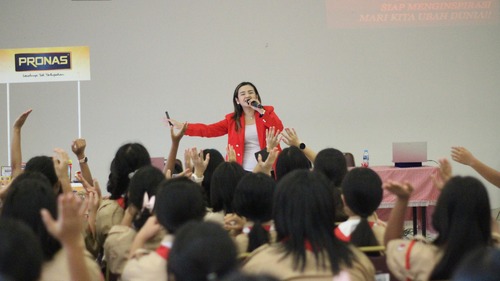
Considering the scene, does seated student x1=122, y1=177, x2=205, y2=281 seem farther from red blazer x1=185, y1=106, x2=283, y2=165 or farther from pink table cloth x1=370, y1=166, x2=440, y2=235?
pink table cloth x1=370, y1=166, x2=440, y2=235

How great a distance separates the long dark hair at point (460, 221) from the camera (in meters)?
1.69

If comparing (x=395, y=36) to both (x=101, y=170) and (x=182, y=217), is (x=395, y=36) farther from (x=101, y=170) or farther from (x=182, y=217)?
(x=182, y=217)

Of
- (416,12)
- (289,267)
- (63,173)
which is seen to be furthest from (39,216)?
(416,12)

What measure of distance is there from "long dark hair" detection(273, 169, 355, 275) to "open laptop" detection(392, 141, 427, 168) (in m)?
3.80

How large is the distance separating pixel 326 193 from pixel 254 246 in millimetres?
489

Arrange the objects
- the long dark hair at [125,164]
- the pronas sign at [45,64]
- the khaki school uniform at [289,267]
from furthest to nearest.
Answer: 1. the pronas sign at [45,64]
2. the long dark hair at [125,164]
3. the khaki school uniform at [289,267]

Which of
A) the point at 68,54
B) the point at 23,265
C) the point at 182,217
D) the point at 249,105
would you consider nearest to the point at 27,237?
the point at 23,265

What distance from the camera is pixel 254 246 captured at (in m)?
2.15

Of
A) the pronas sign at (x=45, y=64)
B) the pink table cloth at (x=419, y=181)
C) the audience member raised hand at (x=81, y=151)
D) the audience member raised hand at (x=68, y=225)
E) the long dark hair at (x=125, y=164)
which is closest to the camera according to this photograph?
the audience member raised hand at (x=68, y=225)

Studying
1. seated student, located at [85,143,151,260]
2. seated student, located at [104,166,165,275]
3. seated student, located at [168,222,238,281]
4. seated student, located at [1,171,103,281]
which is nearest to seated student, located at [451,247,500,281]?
seated student, located at [168,222,238,281]

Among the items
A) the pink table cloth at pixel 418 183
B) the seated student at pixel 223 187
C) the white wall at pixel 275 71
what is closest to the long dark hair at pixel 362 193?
the seated student at pixel 223 187

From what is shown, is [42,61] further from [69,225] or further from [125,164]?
[69,225]

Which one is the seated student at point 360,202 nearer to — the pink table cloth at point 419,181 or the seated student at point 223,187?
the seated student at point 223,187

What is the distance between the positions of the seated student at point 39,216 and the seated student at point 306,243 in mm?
519
